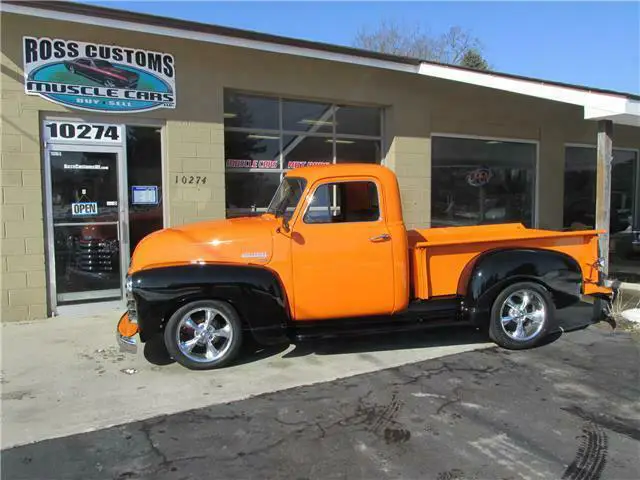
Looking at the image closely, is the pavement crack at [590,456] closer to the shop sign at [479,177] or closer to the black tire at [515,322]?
the black tire at [515,322]

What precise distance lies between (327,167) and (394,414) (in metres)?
2.79

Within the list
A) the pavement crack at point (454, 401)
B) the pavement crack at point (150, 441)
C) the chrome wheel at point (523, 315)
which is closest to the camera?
the pavement crack at point (150, 441)

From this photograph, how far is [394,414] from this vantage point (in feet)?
14.3

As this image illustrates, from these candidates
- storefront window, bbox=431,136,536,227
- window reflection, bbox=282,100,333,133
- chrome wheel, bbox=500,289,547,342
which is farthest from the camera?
storefront window, bbox=431,136,536,227

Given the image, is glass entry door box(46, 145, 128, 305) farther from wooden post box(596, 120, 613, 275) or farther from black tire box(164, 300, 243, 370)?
wooden post box(596, 120, 613, 275)

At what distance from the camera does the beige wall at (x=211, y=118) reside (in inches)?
296

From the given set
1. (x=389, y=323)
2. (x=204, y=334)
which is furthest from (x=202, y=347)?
(x=389, y=323)

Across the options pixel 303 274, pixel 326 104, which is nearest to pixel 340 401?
pixel 303 274

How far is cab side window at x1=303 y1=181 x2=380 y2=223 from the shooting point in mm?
5750

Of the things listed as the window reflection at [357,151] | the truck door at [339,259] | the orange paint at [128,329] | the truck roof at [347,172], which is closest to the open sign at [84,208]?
the orange paint at [128,329]

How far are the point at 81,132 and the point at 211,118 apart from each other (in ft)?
6.38

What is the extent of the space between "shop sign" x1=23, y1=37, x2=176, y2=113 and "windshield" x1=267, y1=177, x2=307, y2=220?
321cm

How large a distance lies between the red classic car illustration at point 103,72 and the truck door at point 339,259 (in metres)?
4.06

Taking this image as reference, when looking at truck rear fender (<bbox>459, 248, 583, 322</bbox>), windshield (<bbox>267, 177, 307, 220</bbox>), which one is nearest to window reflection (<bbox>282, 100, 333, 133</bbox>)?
windshield (<bbox>267, 177, 307, 220</bbox>)
